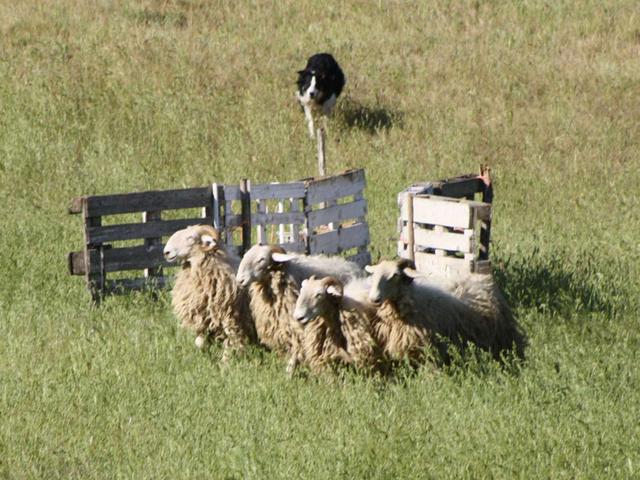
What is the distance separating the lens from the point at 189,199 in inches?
467

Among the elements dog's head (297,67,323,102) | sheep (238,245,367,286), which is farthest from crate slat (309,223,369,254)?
dog's head (297,67,323,102)

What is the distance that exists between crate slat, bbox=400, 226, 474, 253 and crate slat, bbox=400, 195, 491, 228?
0.09 m

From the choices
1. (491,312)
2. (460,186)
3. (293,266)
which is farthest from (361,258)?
(491,312)

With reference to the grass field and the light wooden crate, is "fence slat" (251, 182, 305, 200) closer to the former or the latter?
the light wooden crate

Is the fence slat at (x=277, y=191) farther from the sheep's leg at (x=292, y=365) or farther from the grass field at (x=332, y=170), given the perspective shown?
the sheep's leg at (x=292, y=365)

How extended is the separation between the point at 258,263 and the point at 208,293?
0.77 metres

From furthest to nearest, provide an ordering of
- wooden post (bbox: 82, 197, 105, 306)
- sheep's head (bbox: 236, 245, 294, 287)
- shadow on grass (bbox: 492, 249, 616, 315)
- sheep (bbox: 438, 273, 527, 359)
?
wooden post (bbox: 82, 197, 105, 306)
shadow on grass (bbox: 492, 249, 616, 315)
sheep's head (bbox: 236, 245, 294, 287)
sheep (bbox: 438, 273, 527, 359)

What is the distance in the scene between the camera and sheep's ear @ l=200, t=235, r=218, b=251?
10.2m

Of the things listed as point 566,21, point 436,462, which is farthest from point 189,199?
point 566,21

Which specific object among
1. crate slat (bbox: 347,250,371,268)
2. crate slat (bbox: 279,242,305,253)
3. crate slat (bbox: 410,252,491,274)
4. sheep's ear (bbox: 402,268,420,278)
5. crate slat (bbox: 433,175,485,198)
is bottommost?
crate slat (bbox: 347,250,371,268)

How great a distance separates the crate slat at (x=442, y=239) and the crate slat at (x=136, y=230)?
217cm

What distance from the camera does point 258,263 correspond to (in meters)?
9.47

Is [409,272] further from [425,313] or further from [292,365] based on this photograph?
[292,365]

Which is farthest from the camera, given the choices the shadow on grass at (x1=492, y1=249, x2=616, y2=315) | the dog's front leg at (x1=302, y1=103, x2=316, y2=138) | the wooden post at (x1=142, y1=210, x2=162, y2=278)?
the dog's front leg at (x1=302, y1=103, x2=316, y2=138)
